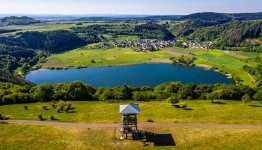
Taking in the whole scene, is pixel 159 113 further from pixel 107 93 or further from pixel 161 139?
pixel 107 93

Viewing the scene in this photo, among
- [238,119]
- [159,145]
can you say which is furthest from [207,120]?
[159,145]

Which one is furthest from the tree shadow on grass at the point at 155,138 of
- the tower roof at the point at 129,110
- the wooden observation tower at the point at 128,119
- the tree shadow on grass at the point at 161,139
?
the tower roof at the point at 129,110

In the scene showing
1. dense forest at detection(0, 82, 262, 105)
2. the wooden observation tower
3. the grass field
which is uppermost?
the wooden observation tower

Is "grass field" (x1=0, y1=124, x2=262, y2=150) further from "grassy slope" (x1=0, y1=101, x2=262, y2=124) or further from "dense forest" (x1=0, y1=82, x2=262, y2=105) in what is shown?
"dense forest" (x1=0, y1=82, x2=262, y2=105)

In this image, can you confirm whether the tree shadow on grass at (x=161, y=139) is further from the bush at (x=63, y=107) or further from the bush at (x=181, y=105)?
the bush at (x=63, y=107)

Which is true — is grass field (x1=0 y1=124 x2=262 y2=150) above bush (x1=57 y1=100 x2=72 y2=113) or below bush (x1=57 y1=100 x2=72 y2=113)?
above

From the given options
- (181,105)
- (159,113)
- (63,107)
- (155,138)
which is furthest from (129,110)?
(181,105)

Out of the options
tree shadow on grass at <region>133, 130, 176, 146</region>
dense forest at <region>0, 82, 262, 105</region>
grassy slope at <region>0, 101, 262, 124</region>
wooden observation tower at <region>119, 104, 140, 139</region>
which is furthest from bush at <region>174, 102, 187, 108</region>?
wooden observation tower at <region>119, 104, 140, 139</region>
